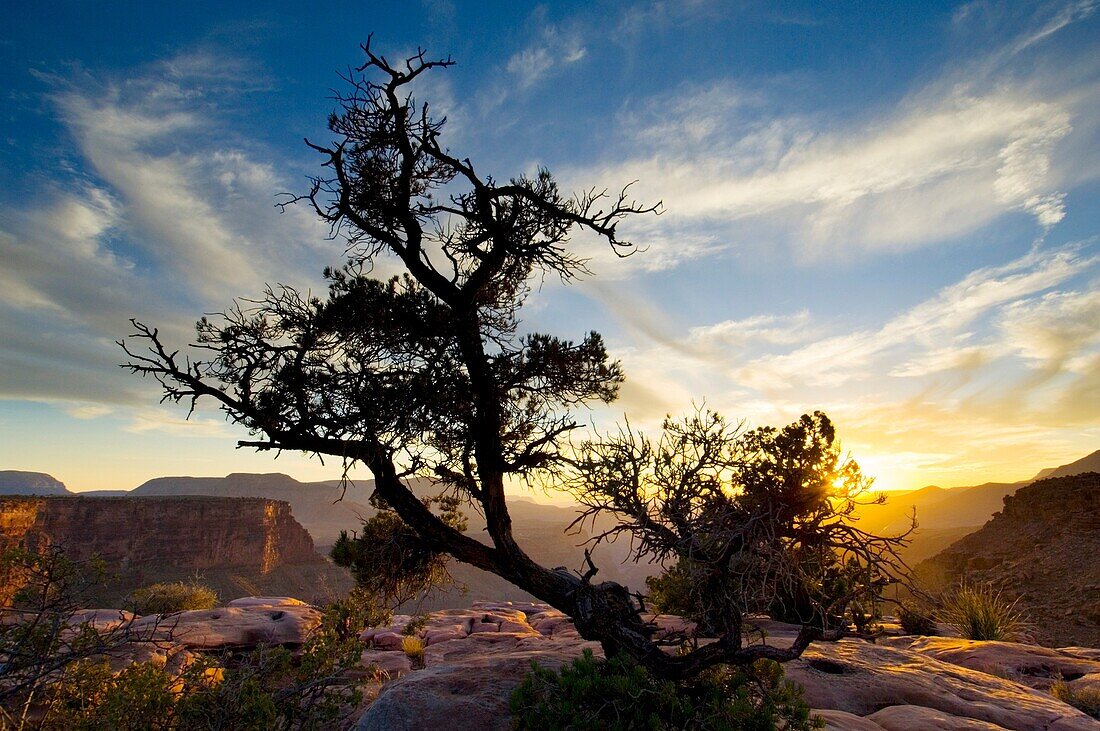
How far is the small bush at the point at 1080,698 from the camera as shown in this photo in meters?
7.57

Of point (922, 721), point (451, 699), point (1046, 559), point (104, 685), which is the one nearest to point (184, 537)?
point (104, 685)

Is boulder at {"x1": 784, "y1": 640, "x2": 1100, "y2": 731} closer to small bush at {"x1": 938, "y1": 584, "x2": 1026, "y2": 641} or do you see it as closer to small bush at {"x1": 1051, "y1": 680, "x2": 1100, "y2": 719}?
small bush at {"x1": 1051, "y1": 680, "x2": 1100, "y2": 719}

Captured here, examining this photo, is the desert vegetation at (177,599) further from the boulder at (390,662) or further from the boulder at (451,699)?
the boulder at (451,699)

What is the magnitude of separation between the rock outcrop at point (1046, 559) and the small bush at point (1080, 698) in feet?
39.5

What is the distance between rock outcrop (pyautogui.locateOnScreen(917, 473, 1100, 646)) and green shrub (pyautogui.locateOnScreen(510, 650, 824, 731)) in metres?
19.0

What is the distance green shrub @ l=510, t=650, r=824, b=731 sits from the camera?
469cm

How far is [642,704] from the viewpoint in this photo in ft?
17.0

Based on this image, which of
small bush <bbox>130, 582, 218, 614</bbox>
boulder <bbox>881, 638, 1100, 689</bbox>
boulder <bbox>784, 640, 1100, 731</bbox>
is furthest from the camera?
small bush <bbox>130, 582, 218, 614</bbox>

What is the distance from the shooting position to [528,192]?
6953 mm

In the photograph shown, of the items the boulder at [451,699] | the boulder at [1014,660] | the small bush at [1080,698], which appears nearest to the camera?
the boulder at [451,699]

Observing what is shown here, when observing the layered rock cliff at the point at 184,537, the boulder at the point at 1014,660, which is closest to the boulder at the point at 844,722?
the boulder at the point at 1014,660

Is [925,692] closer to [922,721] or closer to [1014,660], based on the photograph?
[922,721]

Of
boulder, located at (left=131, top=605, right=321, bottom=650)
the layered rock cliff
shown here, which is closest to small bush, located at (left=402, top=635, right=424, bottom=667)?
boulder, located at (left=131, top=605, right=321, bottom=650)

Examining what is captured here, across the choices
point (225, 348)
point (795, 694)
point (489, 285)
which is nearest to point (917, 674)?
point (795, 694)
